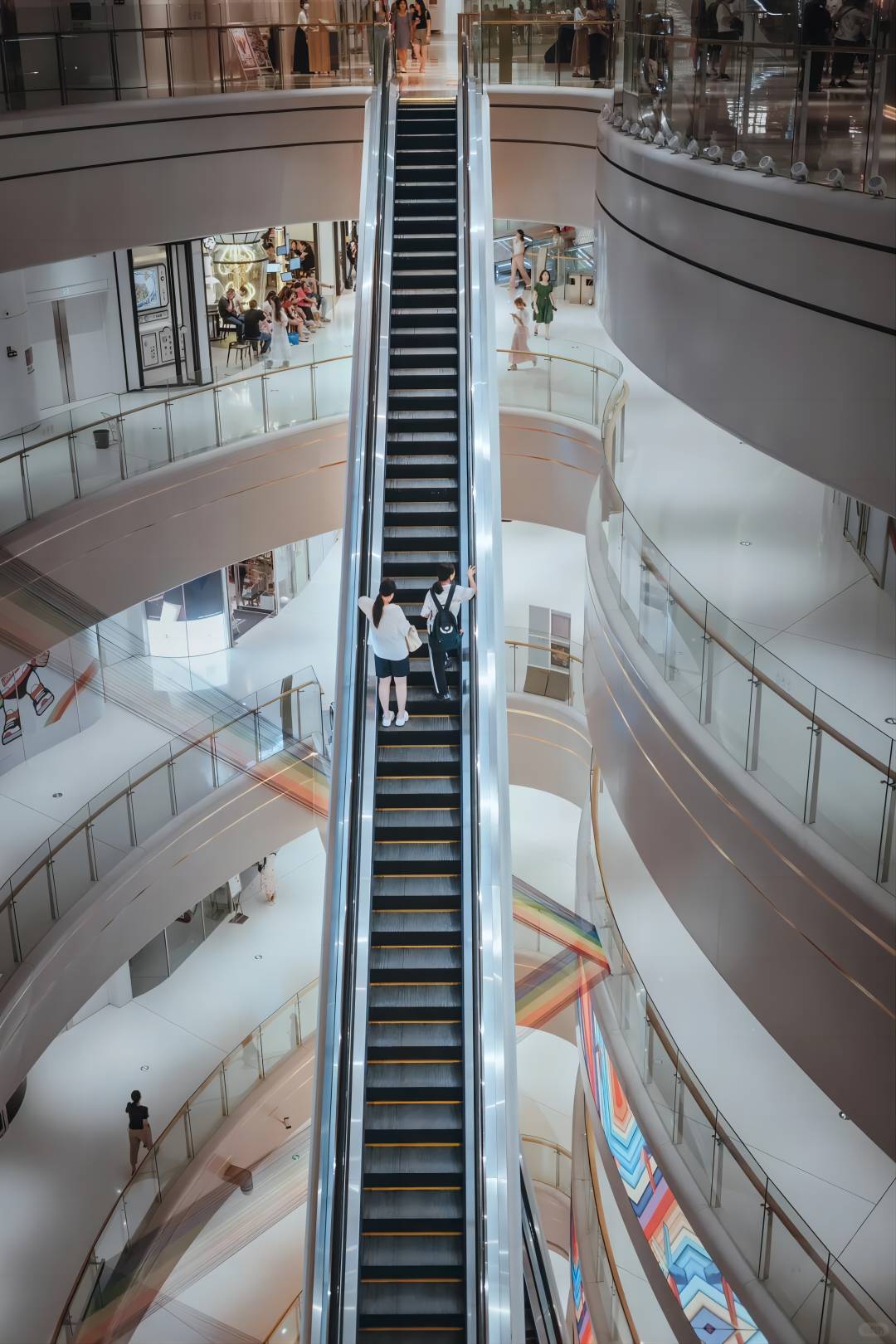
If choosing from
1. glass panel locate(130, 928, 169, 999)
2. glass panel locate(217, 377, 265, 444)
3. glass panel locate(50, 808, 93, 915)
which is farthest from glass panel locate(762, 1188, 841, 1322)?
glass panel locate(130, 928, 169, 999)

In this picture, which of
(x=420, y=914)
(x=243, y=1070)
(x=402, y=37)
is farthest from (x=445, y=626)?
(x=402, y=37)

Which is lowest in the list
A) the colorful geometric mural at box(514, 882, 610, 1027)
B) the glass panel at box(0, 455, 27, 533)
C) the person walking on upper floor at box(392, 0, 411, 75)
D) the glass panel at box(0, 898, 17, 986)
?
the colorful geometric mural at box(514, 882, 610, 1027)

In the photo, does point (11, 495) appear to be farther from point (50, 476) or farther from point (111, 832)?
point (111, 832)

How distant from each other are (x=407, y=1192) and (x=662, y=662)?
14.2 feet

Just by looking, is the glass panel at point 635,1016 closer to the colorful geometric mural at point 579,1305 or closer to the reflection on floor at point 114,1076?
the colorful geometric mural at point 579,1305

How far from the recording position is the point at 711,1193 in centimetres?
951

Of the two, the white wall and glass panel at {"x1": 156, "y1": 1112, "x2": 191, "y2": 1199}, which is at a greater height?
the white wall

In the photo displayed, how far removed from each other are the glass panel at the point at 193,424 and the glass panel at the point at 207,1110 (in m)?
8.10

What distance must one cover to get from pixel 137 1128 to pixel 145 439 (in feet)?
29.4

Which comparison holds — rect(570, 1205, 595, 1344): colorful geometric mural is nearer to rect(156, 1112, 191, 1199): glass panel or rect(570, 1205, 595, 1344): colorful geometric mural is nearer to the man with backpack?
rect(156, 1112, 191, 1199): glass panel

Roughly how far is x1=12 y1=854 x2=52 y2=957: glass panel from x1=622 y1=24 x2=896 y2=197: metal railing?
948 centimetres

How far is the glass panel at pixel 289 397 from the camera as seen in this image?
58.8ft

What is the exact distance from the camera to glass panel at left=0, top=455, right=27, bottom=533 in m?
14.7

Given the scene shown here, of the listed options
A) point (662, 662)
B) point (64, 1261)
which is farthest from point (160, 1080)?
point (662, 662)
